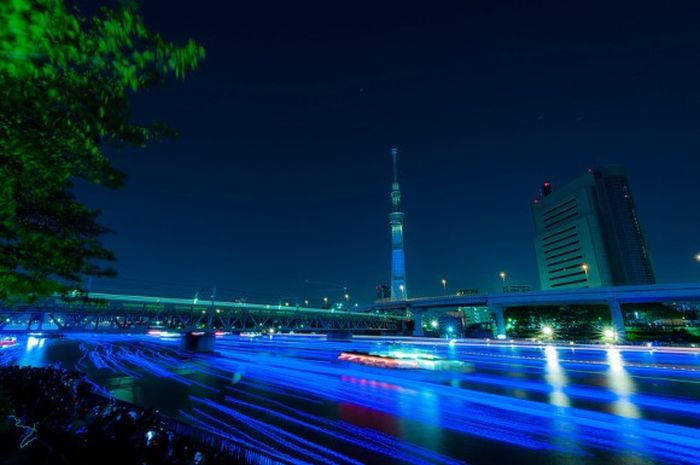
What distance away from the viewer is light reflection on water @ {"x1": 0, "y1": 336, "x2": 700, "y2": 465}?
34.7ft

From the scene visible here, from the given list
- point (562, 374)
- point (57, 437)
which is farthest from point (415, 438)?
point (562, 374)

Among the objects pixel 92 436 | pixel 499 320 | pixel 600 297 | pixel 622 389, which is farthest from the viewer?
pixel 499 320

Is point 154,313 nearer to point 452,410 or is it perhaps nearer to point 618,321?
point 452,410

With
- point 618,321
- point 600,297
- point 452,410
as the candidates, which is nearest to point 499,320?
point 600,297

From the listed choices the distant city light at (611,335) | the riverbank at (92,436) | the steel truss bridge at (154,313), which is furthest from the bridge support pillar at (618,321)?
the riverbank at (92,436)

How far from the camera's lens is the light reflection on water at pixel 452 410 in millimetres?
10570

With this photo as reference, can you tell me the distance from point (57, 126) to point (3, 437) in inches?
393

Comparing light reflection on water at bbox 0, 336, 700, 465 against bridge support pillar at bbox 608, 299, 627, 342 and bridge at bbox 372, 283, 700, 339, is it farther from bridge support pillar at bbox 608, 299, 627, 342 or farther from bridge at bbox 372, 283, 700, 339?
bridge at bbox 372, 283, 700, 339

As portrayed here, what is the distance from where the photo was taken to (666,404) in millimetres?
15578

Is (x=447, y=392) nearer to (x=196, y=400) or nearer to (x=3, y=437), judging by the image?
(x=196, y=400)

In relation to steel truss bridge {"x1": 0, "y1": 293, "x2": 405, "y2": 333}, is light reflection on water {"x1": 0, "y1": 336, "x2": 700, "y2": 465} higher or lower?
lower

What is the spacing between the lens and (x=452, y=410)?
1523cm

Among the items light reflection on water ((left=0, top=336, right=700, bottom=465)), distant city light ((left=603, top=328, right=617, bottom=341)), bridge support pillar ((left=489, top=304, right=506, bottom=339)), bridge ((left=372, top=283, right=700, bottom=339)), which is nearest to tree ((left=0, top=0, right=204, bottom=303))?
light reflection on water ((left=0, top=336, right=700, bottom=465))

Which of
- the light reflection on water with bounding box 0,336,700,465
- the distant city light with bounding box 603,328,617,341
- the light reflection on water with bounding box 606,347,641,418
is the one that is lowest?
the light reflection on water with bounding box 0,336,700,465
